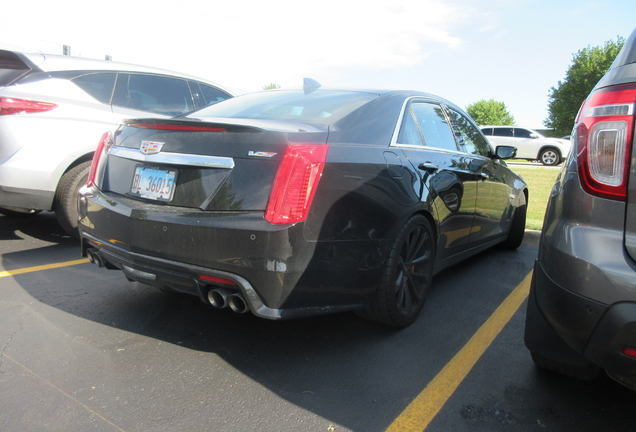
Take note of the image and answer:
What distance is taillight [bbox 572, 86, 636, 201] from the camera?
176 centimetres

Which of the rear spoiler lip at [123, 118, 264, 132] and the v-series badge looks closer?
the v-series badge

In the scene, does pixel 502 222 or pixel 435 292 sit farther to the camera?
pixel 502 222

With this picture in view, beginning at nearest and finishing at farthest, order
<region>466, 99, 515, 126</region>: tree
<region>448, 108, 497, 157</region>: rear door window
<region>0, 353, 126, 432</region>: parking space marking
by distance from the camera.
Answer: <region>0, 353, 126, 432</region>: parking space marking
<region>448, 108, 497, 157</region>: rear door window
<region>466, 99, 515, 126</region>: tree

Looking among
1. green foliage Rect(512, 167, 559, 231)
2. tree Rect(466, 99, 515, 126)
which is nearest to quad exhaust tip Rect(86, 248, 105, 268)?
green foliage Rect(512, 167, 559, 231)

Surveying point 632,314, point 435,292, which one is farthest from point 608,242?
point 435,292

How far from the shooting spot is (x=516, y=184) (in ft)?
17.2

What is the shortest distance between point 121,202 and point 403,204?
1.59 meters

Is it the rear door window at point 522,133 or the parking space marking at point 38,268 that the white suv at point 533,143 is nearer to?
the rear door window at point 522,133

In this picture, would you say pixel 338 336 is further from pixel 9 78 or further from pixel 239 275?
pixel 9 78

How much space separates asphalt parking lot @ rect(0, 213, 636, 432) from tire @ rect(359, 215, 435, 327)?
0.15m

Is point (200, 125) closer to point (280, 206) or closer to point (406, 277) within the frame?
point (280, 206)

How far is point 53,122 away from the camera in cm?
434

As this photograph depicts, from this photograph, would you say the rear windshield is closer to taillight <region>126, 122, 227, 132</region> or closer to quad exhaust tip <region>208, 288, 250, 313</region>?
taillight <region>126, 122, 227, 132</region>

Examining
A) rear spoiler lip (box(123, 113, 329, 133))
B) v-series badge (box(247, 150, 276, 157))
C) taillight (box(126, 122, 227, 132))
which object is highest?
rear spoiler lip (box(123, 113, 329, 133))
